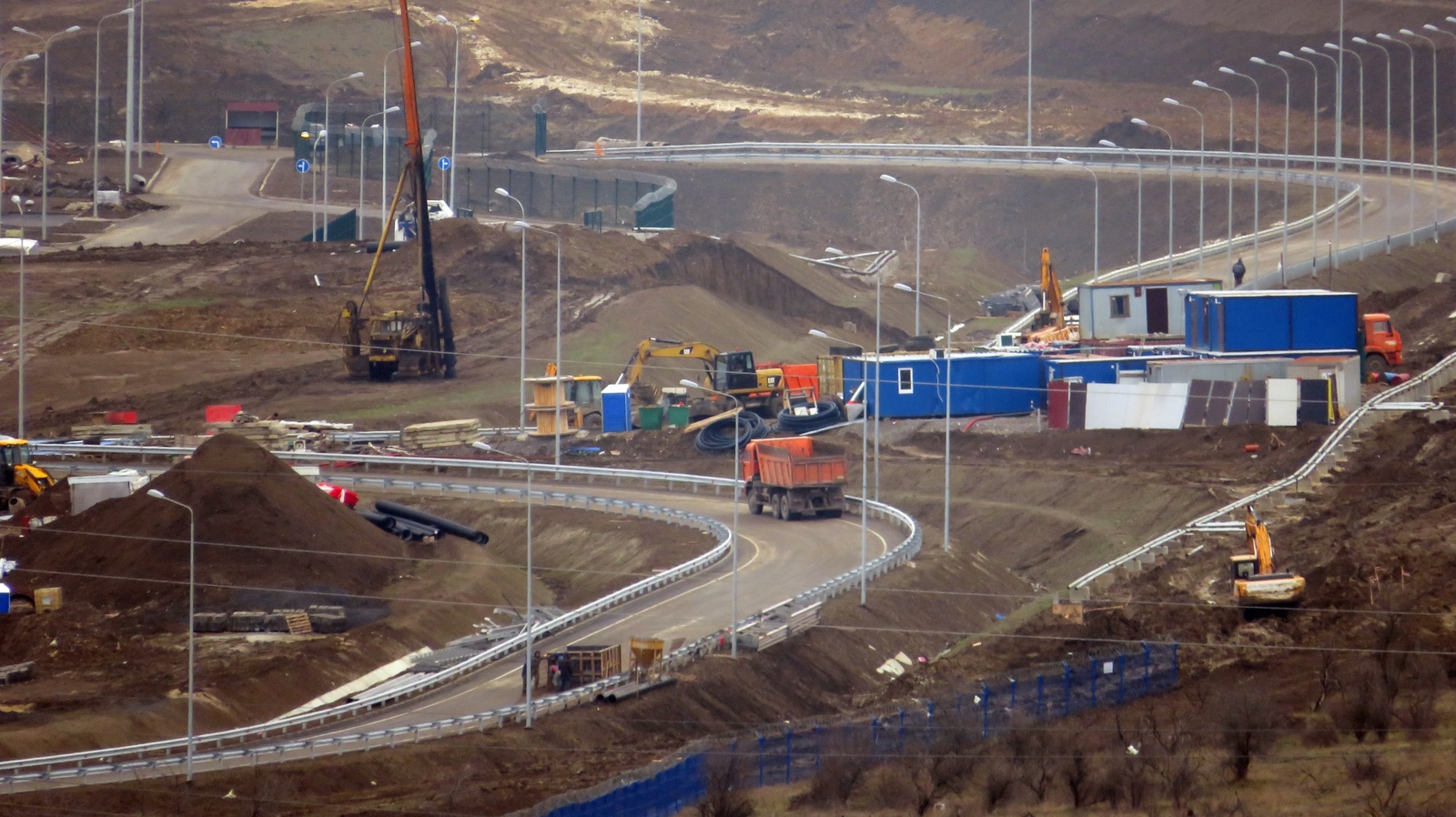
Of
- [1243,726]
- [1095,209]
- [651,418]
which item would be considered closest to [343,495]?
[651,418]

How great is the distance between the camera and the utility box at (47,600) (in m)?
43.3

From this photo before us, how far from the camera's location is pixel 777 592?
4397 centimetres

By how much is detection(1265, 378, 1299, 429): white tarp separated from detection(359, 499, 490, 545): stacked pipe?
2414 centimetres

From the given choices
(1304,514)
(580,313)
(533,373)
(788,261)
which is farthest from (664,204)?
(1304,514)

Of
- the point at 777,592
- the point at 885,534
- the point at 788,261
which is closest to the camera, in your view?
the point at 777,592

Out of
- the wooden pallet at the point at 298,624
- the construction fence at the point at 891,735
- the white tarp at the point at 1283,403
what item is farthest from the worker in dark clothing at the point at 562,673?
the white tarp at the point at 1283,403

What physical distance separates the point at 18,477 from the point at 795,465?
77.8 feet

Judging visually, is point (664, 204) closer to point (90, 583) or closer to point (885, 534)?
point (885, 534)

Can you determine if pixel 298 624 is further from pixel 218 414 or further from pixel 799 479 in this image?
pixel 218 414

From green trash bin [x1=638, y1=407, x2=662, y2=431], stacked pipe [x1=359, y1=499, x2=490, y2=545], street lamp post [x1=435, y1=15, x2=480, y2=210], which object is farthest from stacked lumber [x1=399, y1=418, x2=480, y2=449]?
street lamp post [x1=435, y1=15, x2=480, y2=210]

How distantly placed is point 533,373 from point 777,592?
32.0m

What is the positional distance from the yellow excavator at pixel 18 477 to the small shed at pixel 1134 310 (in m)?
37.2

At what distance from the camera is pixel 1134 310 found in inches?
2731

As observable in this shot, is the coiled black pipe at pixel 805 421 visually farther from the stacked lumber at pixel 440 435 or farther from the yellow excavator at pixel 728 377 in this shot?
the stacked lumber at pixel 440 435
